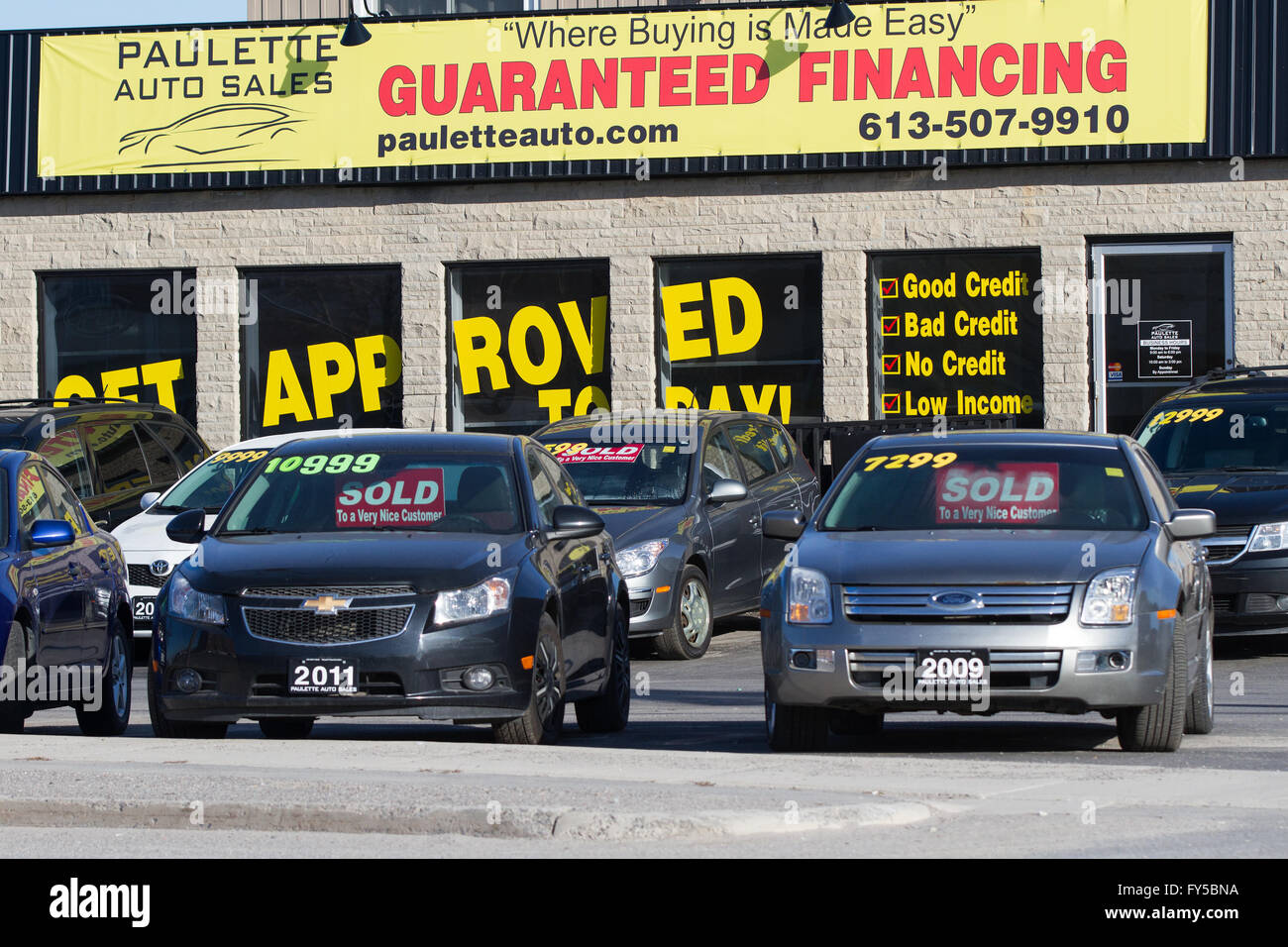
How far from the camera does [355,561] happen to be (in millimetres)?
10148

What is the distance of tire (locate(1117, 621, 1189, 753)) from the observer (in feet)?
32.9

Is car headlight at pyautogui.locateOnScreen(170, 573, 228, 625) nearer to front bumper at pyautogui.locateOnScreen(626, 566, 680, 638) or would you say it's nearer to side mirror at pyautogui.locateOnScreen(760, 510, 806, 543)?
side mirror at pyautogui.locateOnScreen(760, 510, 806, 543)

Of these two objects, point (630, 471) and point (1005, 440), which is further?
point (630, 471)

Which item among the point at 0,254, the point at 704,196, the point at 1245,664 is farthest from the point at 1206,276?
the point at 0,254

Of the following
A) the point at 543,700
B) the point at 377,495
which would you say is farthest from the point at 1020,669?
the point at 377,495

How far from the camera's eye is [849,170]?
76.8ft

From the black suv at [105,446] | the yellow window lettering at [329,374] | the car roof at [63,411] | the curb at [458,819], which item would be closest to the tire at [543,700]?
the curb at [458,819]

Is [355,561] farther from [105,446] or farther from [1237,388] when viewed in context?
[1237,388]

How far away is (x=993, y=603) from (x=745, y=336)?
14364 mm

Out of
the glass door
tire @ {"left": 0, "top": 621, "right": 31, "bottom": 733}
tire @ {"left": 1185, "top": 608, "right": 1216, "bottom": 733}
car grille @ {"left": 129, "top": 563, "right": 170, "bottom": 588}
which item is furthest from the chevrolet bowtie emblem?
the glass door

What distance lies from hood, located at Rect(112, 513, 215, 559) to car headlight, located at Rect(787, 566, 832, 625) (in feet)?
24.3

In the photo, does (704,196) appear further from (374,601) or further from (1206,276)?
(374,601)

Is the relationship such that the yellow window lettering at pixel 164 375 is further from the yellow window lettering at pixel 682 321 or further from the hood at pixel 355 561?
the hood at pixel 355 561

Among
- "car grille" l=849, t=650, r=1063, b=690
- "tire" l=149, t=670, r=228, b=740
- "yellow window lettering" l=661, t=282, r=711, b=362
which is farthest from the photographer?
"yellow window lettering" l=661, t=282, r=711, b=362
